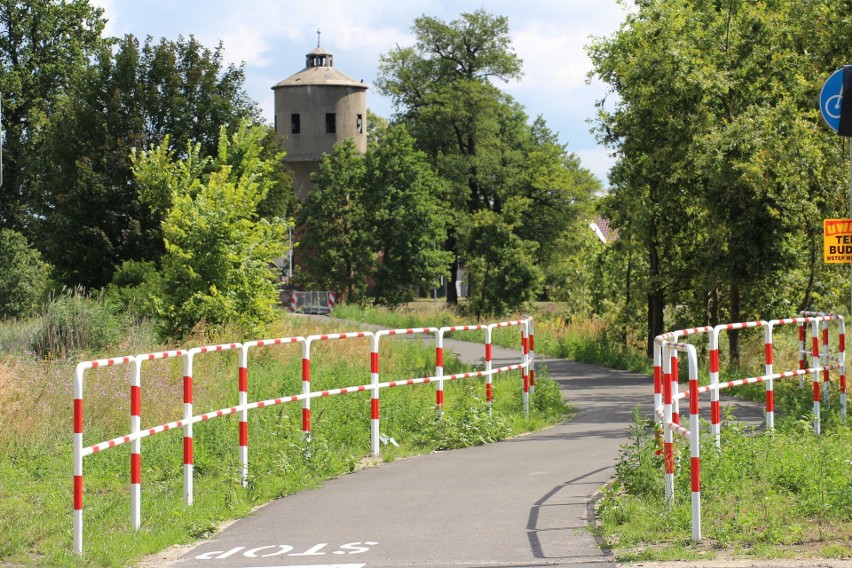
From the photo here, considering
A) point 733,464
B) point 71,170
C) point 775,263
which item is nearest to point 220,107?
point 71,170

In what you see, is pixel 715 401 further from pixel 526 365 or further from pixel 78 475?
pixel 526 365

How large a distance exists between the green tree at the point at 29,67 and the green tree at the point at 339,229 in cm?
1559

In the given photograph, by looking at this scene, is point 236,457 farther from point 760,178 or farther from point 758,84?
point 758,84

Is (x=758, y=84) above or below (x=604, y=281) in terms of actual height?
above

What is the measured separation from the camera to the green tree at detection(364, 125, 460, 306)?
67.9 m

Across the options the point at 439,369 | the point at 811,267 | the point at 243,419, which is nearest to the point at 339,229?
the point at 811,267

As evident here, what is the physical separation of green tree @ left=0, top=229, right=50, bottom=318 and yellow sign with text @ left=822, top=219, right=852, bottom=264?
41811 mm

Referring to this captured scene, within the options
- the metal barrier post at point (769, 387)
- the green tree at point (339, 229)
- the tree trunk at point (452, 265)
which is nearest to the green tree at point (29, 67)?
the green tree at point (339, 229)

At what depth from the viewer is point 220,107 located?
40469 millimetres

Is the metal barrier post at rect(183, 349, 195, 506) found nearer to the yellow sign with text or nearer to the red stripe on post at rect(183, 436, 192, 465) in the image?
the red stripe on post at rect(183, 436, 192, 465)

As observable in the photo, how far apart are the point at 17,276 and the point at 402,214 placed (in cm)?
2372

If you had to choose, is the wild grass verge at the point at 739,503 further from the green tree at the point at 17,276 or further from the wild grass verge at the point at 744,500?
the green tree at the point at 17,276

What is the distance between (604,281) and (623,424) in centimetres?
2420

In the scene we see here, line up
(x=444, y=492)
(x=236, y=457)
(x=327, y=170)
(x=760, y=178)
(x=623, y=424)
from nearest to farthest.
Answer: (x=444, y=492) → (x=236, y=457) → (x=623, y=424) → (x=760, y=178) → (x=327, y=170)
